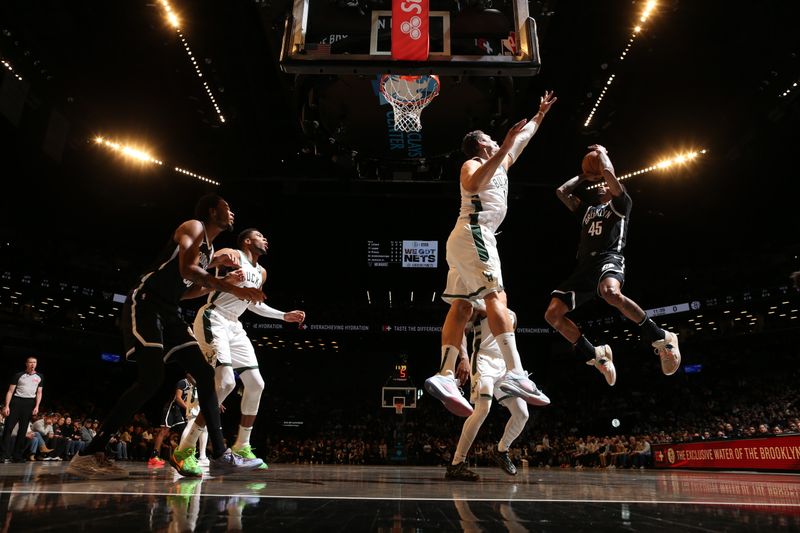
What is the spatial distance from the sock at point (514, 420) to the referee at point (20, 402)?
6130mm

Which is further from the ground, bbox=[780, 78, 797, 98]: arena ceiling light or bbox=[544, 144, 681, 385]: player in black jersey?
bbox=[780, 78, 797, 98]: arena ceiling light

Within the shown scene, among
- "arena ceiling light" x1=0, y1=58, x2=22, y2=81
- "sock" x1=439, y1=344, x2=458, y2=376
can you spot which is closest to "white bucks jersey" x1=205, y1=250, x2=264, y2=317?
"sock" x1=439, y1=344, x2=458, y2=376

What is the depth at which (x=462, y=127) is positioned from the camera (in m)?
10.7

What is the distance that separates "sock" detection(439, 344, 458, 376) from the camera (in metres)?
3.44

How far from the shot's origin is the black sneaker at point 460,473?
12.1 feet

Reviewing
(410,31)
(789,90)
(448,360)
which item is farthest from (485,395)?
(789,90)

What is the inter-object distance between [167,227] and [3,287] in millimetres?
5183

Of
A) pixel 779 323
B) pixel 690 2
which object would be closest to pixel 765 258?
pixel 779 323

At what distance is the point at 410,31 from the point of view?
17.5ft

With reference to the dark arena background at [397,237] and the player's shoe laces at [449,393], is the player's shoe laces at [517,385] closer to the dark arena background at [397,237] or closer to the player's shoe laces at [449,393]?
the player's shoe laces at [449,393]

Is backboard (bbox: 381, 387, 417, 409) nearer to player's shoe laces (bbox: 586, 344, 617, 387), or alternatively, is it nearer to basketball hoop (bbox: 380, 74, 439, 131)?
basketball hoop (bbox: 380, 74, 439, 131)

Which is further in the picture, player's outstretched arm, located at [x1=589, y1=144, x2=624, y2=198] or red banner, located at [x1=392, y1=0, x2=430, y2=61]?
red banner, located at [x1=392, y1=0, x2=430, y2=61]

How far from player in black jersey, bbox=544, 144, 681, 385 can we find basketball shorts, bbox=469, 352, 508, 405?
55cm

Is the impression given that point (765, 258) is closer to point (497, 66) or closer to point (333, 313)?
point (333, 313)
